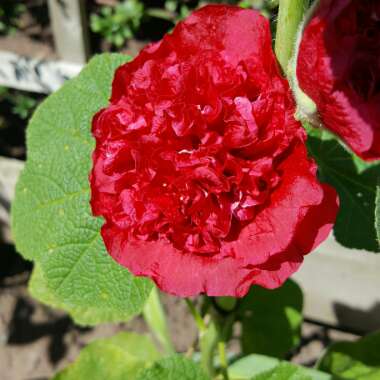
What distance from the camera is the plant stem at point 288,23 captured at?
47 centimetres

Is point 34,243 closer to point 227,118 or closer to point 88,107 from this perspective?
point 88,107

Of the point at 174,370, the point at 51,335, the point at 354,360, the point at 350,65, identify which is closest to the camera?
the point at 350,65

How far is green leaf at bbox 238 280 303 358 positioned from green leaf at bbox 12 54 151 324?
1.66 ft

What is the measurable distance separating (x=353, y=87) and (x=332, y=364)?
2.43 feet

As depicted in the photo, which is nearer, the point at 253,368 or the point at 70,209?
the point at 70,209

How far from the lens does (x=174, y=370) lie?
730 millimetres

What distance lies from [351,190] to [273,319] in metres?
0.53

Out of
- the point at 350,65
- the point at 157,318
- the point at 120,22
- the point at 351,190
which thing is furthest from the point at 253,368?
the point at 120,22

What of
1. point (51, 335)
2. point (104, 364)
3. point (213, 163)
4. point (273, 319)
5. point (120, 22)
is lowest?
point (51, 335)

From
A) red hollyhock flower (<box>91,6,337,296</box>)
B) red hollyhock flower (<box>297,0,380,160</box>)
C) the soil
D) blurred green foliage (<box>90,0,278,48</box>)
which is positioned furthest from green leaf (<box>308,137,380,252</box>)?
blurred green foliage (<box>90,0,278,48</box>)

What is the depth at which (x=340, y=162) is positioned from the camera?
2.51 ft

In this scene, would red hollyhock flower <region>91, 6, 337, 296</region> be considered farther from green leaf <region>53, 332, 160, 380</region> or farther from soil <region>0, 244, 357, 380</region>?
soil <region>0, 244, 357, 380</region>

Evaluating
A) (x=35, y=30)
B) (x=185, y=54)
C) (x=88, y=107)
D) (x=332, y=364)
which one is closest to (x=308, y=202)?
(x=185, y=54)

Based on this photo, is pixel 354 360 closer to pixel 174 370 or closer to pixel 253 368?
pixel 253 368
